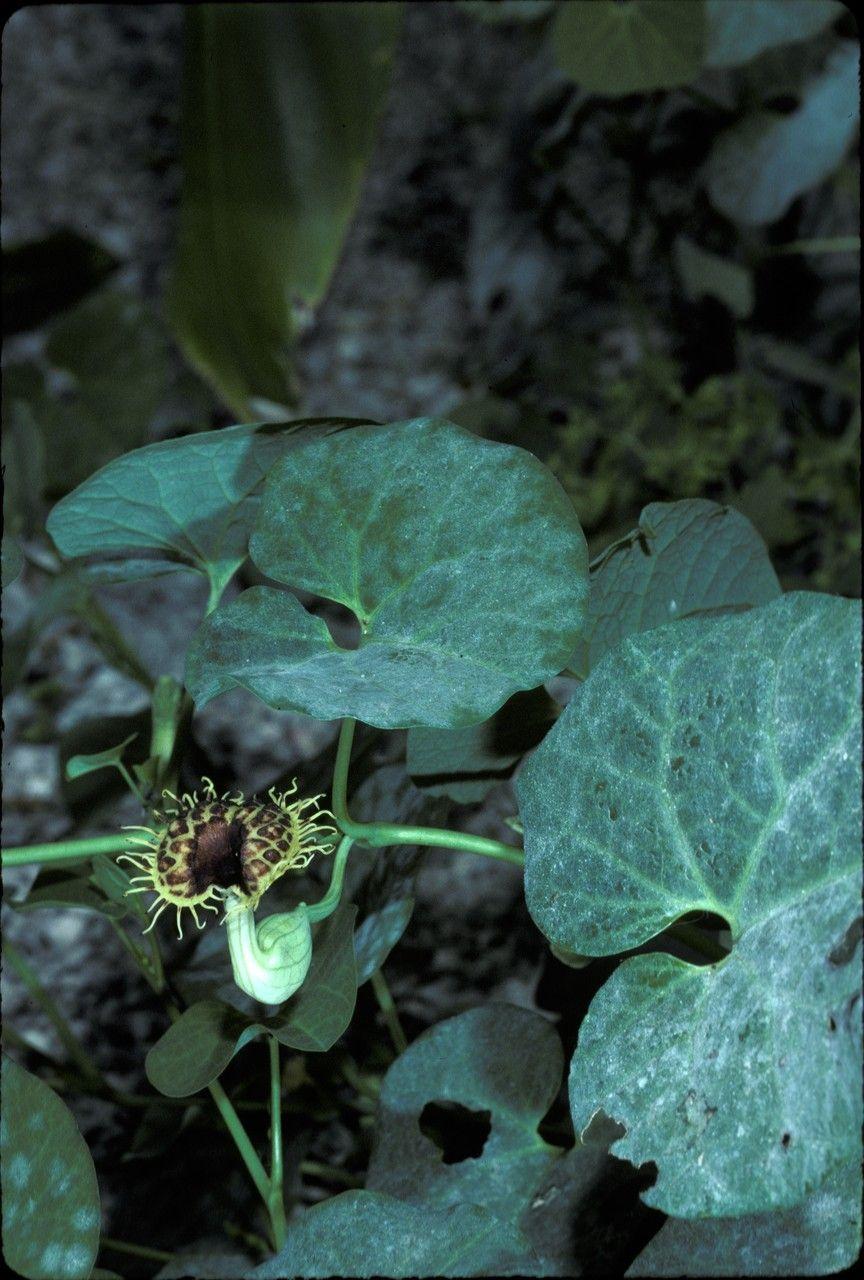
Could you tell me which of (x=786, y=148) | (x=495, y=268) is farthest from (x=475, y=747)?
(x=495, y=268)

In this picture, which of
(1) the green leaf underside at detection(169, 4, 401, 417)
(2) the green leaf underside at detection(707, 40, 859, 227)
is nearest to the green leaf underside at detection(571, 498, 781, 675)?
(2) the green leaf underside at detection(707, 40, 859, 227)

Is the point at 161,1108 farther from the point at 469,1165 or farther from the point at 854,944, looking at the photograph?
the point at 854,944

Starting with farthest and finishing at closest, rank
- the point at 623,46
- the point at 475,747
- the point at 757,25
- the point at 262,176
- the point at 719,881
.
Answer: the point at 262,176
the point at 757,25
the point at 623,46
the point at 475,747
the point at 719,881

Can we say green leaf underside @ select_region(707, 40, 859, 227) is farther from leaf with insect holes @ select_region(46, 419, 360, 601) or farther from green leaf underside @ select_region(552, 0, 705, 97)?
leaf with insect holes @ select_region(46, 419, 360, 601)

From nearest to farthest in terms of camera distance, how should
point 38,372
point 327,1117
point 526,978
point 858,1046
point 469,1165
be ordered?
1. point 858,1046
2. point 469,1165
3. point 327,1117
4. point 526,978
5. point 38,372

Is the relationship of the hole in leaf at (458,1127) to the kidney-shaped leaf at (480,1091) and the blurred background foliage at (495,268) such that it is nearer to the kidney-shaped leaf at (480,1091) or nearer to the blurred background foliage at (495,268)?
the kidney-shaped leaf at (480,1091)

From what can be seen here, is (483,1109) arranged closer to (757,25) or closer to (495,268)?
(757,25)

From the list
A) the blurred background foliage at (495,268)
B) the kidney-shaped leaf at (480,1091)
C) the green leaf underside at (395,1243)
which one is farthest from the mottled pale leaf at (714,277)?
the green leaf underside at (395,1243)

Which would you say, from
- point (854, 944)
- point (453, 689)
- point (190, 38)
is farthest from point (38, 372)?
point (854, 944)
